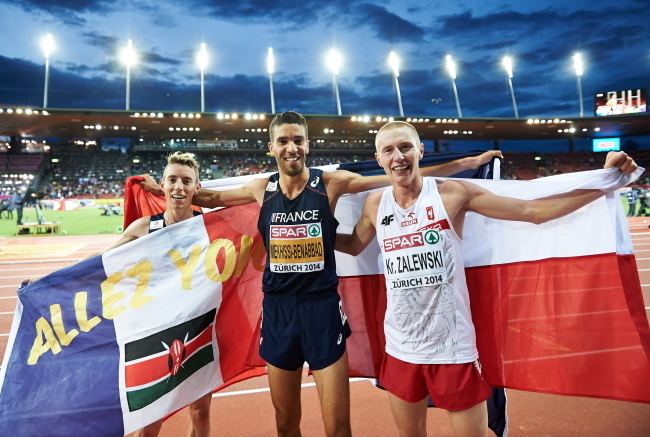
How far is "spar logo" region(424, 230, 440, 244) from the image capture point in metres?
2.46

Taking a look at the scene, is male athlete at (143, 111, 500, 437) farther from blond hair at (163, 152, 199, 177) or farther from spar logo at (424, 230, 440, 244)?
blond hair at (163, 152, 199, 177)

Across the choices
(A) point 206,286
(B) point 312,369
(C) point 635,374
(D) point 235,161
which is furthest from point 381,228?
(D) point 235,161

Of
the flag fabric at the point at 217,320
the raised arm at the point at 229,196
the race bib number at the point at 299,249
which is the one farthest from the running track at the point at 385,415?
the raised arm at the point at 229,196

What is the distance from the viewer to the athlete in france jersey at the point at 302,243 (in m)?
2.72

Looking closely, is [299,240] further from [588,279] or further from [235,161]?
[235,161]

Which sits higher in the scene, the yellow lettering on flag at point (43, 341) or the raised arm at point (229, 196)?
the raised arm at point (229, 196)

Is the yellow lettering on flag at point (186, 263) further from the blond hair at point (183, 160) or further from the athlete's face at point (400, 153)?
the athlete's face at point (400, 153)

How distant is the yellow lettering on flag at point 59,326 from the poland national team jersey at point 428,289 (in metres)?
2.21

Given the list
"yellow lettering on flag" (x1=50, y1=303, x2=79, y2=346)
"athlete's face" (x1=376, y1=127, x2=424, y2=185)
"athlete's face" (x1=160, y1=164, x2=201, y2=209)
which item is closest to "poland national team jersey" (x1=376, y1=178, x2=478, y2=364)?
"athlete's face" (x1=376, y1=127, x2=424, y2=185)

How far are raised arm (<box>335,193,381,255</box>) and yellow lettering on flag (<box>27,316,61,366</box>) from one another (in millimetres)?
2045

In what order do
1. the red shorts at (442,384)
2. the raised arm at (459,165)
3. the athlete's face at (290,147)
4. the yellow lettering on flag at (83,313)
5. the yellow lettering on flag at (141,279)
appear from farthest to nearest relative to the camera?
the raised arm at (459,165)
the yellow lettering on flag at (141,279)
the yellow lettering on flag at (83,313)
the athlete's face at (290,147)
the red shorts at (442,384)

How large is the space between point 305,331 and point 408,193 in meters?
1.10

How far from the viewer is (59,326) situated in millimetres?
2896

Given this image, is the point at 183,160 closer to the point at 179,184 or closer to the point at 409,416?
the point at 179,184
